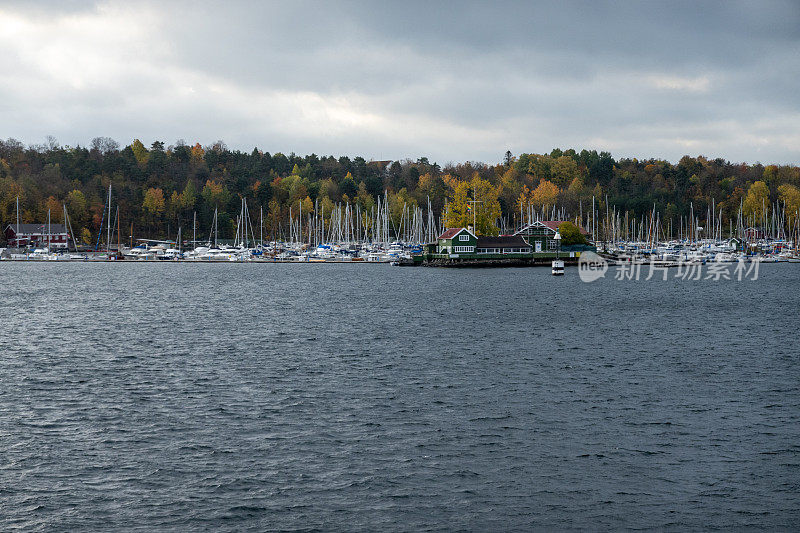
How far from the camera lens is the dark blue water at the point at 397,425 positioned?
64.5ft

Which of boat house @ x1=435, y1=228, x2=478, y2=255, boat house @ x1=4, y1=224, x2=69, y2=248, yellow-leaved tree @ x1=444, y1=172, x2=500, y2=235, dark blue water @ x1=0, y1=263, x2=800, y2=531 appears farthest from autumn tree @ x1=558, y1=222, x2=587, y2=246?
boat house @ x1=4, y1=224, x2=69, y2=248

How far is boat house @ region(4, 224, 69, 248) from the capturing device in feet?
615

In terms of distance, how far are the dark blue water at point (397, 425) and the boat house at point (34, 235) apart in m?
144

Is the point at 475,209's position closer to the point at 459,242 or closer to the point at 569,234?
the point at 569,234

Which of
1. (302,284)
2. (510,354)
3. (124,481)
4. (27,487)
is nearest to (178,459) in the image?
(124,481)

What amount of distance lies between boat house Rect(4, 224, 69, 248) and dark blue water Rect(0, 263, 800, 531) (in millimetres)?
143547

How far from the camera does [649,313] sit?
7038cm

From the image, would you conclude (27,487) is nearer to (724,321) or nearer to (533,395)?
(533,395)

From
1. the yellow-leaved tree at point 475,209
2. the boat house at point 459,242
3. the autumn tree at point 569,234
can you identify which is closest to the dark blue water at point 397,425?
the boat house at point 459,242

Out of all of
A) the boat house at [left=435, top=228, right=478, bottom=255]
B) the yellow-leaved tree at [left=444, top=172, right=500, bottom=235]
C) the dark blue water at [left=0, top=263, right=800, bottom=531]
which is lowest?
the dark blue water at [left=0, top=263, right=800, bottom=531]

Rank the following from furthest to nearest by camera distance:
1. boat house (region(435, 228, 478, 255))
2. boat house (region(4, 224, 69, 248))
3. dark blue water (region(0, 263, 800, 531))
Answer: boat house (region(4, 224, 69, 248)) < boat house (region(435, 228, 478, 255)) < dark blue water (region(0, 263, 800, 531))

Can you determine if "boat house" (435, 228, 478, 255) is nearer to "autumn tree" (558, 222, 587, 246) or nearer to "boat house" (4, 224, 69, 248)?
"autumn tree" (558, 222, 587, 246)

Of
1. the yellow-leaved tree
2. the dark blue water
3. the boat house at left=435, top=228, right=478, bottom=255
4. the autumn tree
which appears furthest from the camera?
the yellow-leaved tree

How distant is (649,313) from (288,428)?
169 feet
